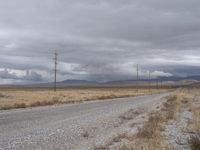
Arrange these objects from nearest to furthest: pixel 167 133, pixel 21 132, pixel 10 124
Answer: pixel 167 133 < pixel 21 132 < pixel 10 124

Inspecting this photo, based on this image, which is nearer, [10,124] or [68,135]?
[68,135]

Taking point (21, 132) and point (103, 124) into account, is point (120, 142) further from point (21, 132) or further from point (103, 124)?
point (103, 124)

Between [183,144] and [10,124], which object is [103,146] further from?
[10,124]

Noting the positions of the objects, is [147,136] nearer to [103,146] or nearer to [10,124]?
[103,146]

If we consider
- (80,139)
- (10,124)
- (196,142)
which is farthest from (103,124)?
(196,142)

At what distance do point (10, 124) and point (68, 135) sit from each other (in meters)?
5.71

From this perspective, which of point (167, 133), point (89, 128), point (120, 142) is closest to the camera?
point (120, 142)

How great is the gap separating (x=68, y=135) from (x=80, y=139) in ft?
4.18

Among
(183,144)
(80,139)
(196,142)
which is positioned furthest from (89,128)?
(196,142)

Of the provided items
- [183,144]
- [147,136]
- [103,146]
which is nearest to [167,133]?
[147,136]

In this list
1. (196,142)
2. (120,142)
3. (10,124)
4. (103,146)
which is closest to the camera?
(196,142)

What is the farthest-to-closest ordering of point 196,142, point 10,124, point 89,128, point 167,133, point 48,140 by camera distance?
point 10,124, point 89,128, point 167,133, point 48,140, point 196,142

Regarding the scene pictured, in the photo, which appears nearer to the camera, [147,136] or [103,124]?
[147,136]

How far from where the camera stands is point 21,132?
1820 centimetres
